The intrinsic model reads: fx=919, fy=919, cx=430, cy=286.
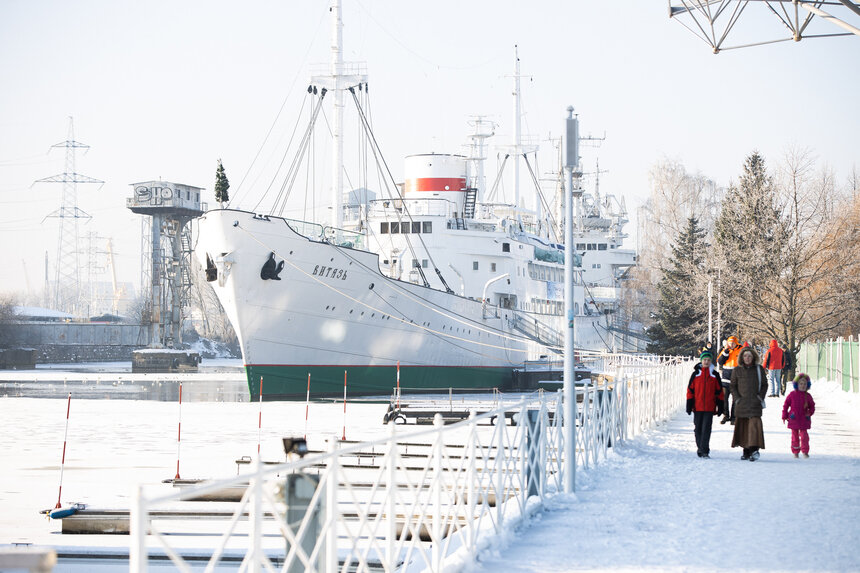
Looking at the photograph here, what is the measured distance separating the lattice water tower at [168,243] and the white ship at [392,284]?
32348 mm

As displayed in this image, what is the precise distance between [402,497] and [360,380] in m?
24.6

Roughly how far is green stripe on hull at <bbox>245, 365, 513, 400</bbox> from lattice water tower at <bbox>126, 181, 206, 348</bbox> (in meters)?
42.6

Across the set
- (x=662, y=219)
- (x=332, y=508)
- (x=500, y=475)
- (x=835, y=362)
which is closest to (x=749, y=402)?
(x=500, y=475)

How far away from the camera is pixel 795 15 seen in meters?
14.4

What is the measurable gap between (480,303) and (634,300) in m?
36.2

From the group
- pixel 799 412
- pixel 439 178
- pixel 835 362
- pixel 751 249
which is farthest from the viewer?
pixel 439 178

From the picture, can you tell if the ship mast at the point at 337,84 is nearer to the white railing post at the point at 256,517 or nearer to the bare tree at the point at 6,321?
the white railing post at the point at 256,517

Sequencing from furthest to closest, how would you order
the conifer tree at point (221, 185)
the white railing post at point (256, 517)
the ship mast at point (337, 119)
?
the ship mast at point (337, 119) → the conifer tree at point (221, 185) → the white railing post at point (256, 517)

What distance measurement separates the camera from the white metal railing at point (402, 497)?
13.9ft

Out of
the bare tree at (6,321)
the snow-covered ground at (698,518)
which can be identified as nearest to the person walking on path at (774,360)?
the snow-covered ground at (698,518)

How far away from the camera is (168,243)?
3056 inches

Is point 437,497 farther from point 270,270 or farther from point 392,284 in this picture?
point 392,284

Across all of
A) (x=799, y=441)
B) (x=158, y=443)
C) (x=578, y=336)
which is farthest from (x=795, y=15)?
(x=578, y=336)

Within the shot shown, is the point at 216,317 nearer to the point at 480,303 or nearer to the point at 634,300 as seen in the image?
the point at 634,300
